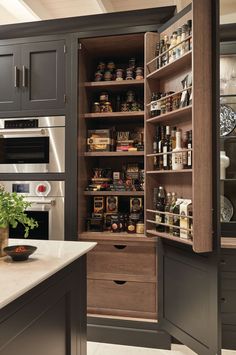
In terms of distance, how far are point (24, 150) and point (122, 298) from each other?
4.95ft

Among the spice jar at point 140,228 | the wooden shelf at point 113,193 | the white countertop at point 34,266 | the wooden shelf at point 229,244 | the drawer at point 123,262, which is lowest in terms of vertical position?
the drawer at point 123,262

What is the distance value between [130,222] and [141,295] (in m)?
0.60

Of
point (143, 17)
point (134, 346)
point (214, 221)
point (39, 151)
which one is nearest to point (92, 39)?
point (143, 17)

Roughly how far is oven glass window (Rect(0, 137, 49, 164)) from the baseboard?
1.42 meters

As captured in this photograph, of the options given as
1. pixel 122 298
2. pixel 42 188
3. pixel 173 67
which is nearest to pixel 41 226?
pixel 42 188

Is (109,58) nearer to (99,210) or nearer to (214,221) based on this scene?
(99,210)

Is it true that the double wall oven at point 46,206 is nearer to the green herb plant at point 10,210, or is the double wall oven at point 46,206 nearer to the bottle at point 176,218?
the bottle at point 176,218

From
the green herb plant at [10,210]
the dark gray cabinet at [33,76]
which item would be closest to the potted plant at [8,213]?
the green herb plant at [10,210]

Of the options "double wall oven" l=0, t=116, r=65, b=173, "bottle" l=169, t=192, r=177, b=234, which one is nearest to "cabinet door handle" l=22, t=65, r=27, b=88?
"double wall oven" l=0, t=116, r=65, b=173

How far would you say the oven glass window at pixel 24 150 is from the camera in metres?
2.67

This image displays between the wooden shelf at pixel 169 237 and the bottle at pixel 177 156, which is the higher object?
the bottle at pixel 177 156

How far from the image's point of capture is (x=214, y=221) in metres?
1.95

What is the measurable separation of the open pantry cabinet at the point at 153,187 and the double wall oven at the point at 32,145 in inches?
7.8

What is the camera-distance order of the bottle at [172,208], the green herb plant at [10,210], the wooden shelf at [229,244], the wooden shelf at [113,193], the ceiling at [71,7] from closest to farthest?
the green herb plant at [10,210] < the bottle at [172,208] < the wooden shelf at [229,244] < the wooden shelf at [113,193] < the ceiling at [71,7]
